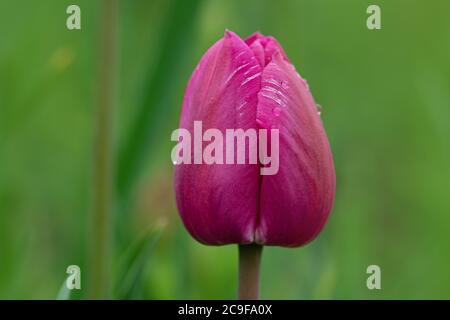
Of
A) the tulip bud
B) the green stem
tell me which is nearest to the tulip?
the tulip bud

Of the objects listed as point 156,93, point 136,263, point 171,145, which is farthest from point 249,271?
point 171,145

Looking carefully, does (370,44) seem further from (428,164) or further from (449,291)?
(449,291)

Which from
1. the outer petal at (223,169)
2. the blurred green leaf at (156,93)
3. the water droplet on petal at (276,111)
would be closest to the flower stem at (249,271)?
the outer petal at (223,169)

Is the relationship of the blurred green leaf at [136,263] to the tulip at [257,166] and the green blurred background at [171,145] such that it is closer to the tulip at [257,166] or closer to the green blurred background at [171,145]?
the green blurred background at [171,145]

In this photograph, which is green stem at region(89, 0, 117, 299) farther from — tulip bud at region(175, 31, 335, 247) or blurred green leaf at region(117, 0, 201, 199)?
blurred green leaf at region(117, 0, 201, 199)
